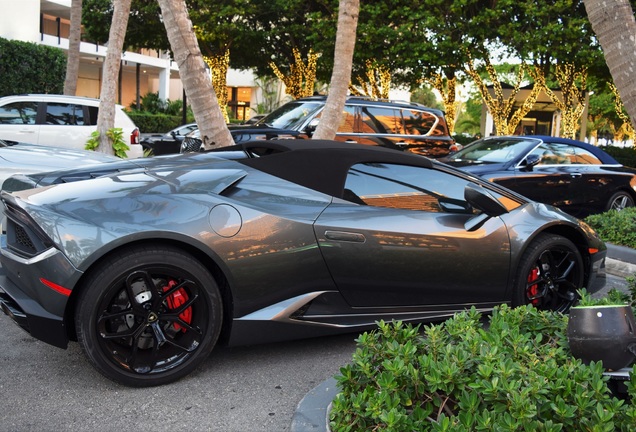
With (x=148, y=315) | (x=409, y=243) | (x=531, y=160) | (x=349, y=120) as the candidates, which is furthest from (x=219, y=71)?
(x=148, y=315)

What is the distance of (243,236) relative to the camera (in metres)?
4.17

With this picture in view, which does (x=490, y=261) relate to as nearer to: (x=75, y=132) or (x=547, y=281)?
(x=547, y=281)

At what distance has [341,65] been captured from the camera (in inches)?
387

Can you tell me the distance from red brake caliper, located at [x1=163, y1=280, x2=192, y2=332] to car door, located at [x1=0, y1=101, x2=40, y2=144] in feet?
31.5

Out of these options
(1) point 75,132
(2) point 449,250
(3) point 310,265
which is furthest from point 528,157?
(1) point 75,132

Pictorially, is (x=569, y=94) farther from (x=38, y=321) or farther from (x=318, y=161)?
(x=38, y=321)

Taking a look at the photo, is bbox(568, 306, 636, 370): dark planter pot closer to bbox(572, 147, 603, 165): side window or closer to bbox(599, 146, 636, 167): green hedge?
bbox(572, 147, 603, 165): side window

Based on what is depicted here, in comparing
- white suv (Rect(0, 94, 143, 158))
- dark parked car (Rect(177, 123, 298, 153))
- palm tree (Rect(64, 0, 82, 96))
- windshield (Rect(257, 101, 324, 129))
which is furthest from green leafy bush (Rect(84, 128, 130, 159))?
palm tree (Rect(64, 0, 82, 96))

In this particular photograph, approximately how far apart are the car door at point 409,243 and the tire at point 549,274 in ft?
0.69

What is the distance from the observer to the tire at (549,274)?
5133 millimetres

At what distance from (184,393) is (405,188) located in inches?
78.8

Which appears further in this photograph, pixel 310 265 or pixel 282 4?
pixel 282 4

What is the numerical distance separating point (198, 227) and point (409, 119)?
34.2 feet

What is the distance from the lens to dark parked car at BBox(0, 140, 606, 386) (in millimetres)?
3881
